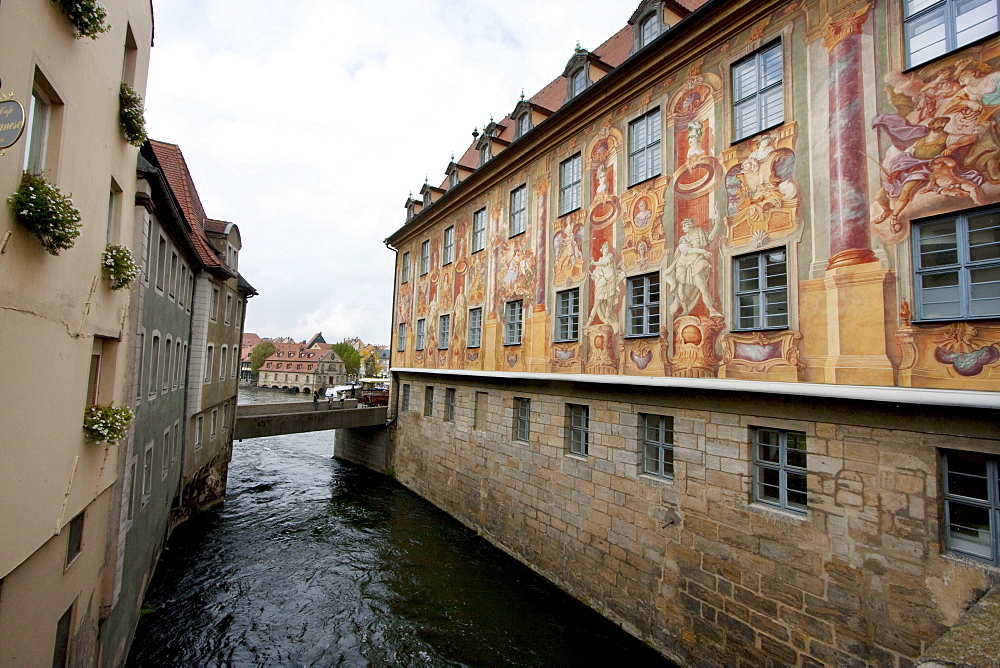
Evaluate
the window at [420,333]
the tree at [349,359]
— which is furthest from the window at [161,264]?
the tree at [349,359]

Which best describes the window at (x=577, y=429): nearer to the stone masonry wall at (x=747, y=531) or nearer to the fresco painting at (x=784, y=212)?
the stone masonry wall at (x=747, y=531)

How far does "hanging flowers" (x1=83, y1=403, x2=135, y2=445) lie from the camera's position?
16.7 ft

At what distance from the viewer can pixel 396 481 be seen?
1920 centimetres

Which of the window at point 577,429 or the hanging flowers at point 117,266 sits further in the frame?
the window at point 577,429

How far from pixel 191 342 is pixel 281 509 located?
5969 millimetres

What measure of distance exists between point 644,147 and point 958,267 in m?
5.23

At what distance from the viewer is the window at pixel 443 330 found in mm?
16141

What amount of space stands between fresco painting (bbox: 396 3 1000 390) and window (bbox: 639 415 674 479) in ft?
3.00

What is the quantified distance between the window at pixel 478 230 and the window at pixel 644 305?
6450mm

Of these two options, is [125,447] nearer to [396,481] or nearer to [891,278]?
[891,278]

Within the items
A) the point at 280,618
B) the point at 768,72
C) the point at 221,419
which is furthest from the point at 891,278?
the point at 221,419

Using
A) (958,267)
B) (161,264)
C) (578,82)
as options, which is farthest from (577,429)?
(161,264)

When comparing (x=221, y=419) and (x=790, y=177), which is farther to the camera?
(x=221, y=419)

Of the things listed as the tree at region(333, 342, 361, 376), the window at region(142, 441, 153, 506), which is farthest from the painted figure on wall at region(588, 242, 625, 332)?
the tree at region(333, 342, 361, 376)
